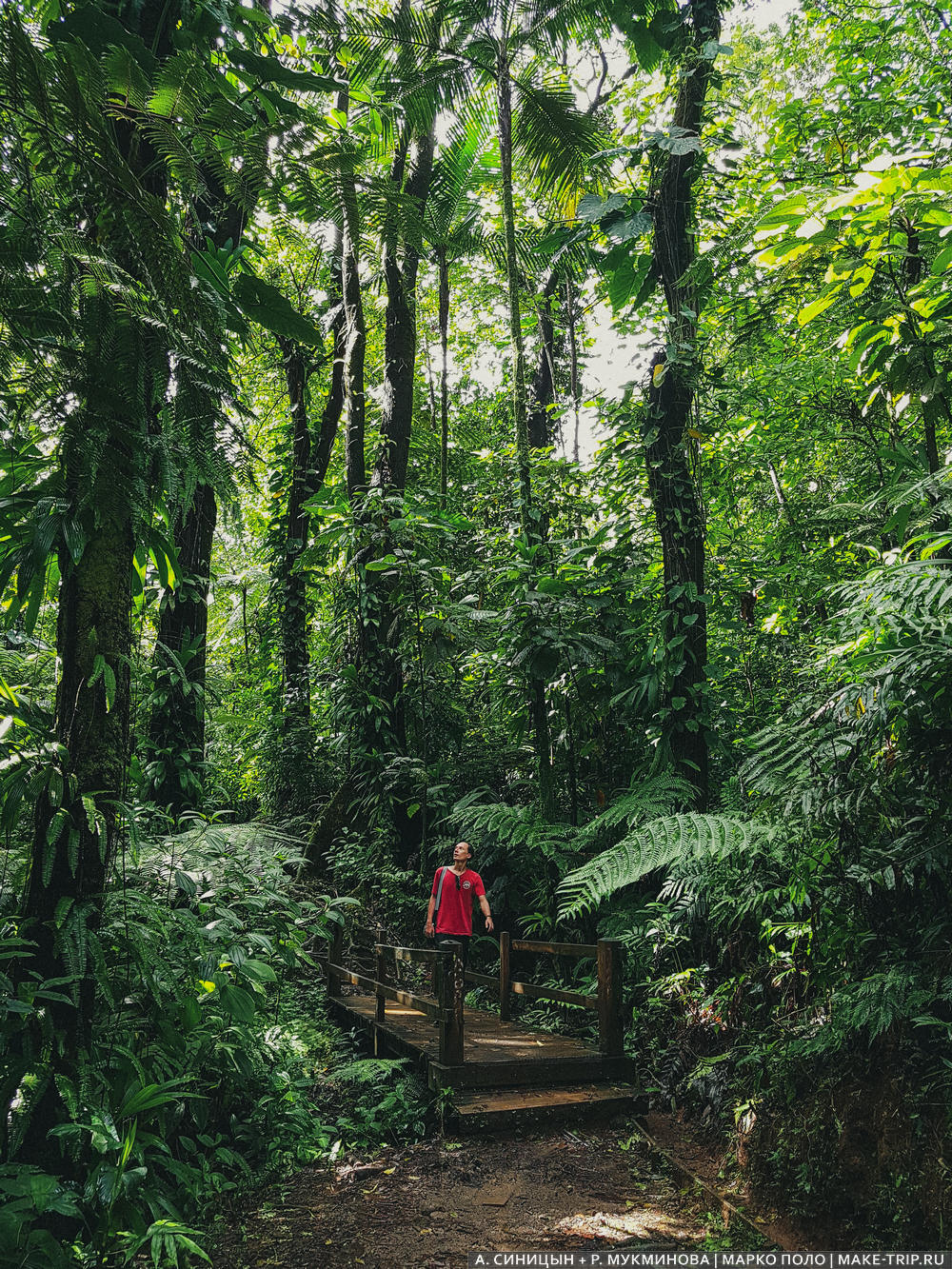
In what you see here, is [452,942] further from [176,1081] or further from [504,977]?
[176,1081]

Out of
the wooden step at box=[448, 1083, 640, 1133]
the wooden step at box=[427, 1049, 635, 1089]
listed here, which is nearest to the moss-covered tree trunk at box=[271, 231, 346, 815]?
the wooden step at box=[427, 1049, 635, 1089]

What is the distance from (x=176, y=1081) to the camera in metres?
3.20

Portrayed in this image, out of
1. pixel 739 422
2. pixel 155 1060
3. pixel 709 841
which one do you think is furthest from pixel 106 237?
pixel 739 422

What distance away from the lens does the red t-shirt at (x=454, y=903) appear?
6984 millimetres

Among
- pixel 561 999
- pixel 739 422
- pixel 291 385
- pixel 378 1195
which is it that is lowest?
pixel 378 1195

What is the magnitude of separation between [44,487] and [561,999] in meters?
4.75

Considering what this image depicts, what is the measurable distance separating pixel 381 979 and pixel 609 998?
2.37m

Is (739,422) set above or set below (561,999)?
above

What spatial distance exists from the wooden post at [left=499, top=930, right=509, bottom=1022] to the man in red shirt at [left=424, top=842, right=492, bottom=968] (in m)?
0.47

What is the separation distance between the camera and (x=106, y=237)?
2920mm

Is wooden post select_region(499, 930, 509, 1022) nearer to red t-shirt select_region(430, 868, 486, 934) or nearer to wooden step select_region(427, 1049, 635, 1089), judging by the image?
red t-shirt select_region(430, 868, 486, 934)

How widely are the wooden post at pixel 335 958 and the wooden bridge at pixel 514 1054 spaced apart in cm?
154

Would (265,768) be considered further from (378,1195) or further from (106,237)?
(106,237)

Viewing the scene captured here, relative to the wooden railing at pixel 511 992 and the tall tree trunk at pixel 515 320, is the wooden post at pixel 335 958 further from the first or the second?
the tall tree trunk at pixel 515 320
